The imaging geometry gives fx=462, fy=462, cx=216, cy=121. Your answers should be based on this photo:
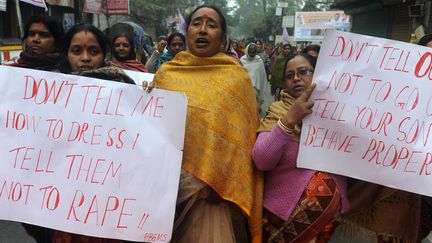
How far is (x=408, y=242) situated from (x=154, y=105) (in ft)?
4.74

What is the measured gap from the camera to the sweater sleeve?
6.33ft

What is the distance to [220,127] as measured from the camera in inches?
77.2

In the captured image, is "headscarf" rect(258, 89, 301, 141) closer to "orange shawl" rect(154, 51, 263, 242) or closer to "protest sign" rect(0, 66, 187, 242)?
"orange shawl" rect(154, 51, 263, 242)

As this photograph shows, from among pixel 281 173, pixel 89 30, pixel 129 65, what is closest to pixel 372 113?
pixel 281 173

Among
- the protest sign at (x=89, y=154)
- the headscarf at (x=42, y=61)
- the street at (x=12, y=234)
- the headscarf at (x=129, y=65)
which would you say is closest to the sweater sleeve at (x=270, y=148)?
the protest sign at (x=89, y=154)

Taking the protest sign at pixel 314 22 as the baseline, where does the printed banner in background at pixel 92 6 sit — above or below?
above

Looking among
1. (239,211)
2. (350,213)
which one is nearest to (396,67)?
(350,213)

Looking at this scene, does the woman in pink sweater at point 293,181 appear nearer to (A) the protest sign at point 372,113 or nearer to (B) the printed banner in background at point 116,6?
(A) the protest sign at point 372,113

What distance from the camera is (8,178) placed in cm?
187

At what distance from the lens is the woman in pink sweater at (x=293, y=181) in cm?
195

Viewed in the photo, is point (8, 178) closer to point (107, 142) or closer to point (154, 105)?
point (107, 142)

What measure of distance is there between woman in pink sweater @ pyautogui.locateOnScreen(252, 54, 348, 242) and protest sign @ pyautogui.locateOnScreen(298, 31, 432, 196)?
71 millimetres

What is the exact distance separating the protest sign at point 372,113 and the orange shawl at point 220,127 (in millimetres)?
255

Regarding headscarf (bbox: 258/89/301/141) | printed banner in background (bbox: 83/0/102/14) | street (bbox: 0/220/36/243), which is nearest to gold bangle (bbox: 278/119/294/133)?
headscarf (bbox: 258/89/301/141)
